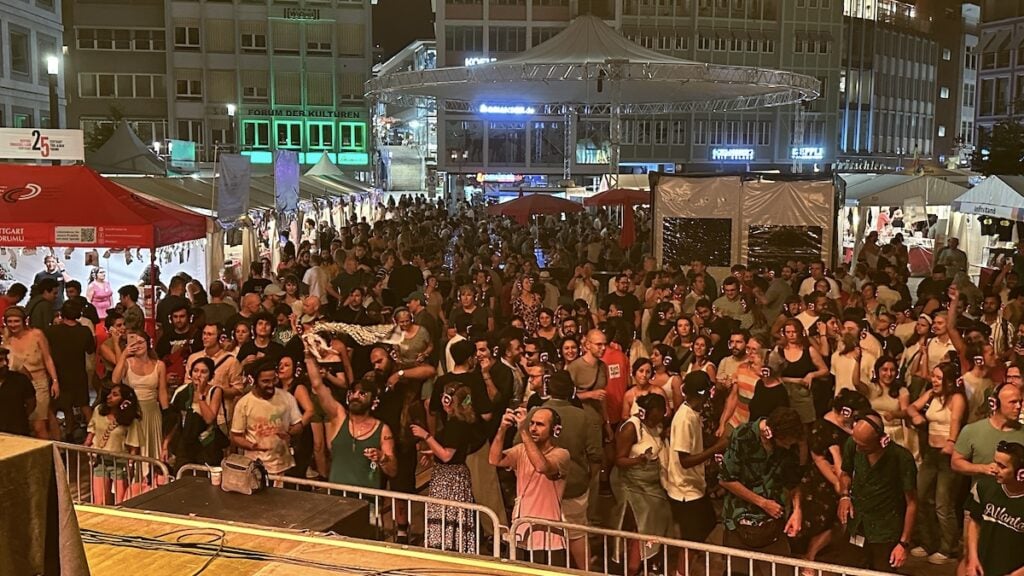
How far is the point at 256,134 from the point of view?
176ft

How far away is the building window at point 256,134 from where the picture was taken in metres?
53.5

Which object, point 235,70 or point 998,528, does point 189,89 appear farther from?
point 998,528

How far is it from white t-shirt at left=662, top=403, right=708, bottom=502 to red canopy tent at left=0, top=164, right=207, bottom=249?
6.82 metres

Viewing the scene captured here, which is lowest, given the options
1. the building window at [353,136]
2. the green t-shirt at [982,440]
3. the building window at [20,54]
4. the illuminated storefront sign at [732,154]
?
the green t-shirt at [982,440]

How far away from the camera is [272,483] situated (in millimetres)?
6539

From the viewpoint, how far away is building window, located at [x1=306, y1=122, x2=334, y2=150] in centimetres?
5384

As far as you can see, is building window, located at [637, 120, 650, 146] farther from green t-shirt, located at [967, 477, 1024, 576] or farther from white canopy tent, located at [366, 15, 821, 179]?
green t-shirt, located at [967, 477, 1024, 576]

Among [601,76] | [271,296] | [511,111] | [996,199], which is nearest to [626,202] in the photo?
[601,76]

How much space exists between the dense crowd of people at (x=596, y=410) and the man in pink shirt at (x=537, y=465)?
15 millimetres

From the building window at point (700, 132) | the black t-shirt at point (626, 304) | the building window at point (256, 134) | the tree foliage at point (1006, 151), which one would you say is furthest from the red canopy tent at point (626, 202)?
the building window at point (700, 132)

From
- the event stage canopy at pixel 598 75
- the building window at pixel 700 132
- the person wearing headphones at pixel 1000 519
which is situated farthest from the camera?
the building window at pixel 700 132

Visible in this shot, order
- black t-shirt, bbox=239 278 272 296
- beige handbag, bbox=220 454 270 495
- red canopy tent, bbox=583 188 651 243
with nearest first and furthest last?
beige handbag, bbox=220 454 270 495 → black t-shirt, bbox=239 278 272 296 → red canopy tent, bbox=583 188 651 243

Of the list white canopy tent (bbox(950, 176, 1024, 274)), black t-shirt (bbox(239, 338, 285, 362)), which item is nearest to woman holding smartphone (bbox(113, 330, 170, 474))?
black t-shirt (bbox(239, 338, 285, 362))

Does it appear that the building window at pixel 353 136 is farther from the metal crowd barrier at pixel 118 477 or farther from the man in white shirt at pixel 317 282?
the metal crowd barrier at pixel 118 477
